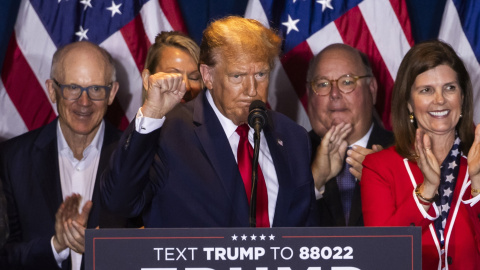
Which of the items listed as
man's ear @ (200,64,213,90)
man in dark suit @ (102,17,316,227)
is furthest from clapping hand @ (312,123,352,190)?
man's ear @ (200,64,213,90)

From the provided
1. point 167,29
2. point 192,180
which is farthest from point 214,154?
point 167,29

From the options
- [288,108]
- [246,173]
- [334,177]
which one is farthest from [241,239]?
[288,108]

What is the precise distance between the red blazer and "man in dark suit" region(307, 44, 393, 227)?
0.45 m

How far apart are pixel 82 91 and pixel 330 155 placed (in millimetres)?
1272

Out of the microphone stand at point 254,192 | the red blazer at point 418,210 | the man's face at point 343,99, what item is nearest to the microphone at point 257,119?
the microphone stand at point 254,192

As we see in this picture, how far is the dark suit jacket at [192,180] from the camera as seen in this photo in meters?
2.65

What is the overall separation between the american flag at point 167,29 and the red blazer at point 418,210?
142 cm

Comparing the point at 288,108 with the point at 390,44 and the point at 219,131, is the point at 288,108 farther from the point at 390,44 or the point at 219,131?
the point at 219,131

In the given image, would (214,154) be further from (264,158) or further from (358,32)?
(358,32)

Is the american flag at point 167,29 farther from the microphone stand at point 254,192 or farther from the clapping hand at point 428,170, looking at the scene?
the microphone stand at point 254,192

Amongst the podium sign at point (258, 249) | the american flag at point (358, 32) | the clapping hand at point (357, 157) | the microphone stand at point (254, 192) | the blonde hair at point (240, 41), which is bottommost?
the podium sign at point (258, 249)

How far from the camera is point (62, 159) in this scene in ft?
12.9

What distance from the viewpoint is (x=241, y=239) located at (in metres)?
2.03

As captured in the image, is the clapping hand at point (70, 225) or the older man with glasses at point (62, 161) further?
the older man with glasses at point (62, 161)
